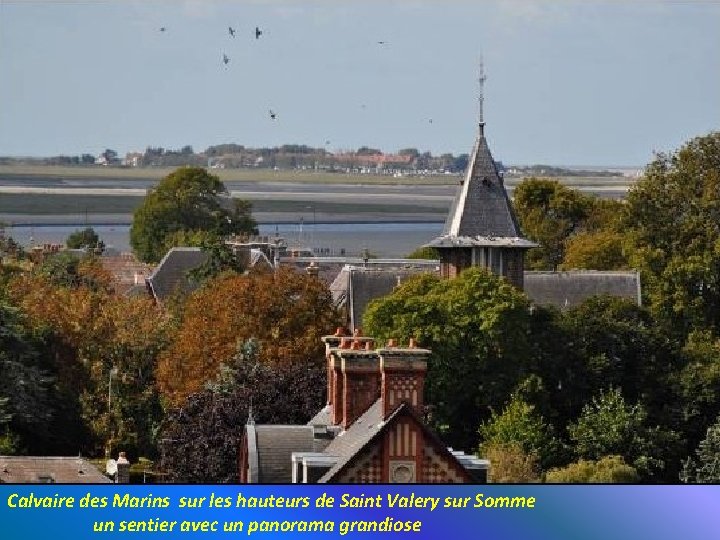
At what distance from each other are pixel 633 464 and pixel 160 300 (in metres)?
47.5

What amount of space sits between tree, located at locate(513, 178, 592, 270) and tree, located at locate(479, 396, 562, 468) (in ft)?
199

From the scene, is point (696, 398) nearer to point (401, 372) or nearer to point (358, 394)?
point (358, 394)

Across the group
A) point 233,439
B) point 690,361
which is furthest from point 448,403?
point 233,439

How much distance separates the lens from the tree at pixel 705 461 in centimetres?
6869

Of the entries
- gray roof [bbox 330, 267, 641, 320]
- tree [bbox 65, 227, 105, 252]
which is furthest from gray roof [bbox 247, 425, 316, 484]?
tree [bbox 65, 227, 105, 252]

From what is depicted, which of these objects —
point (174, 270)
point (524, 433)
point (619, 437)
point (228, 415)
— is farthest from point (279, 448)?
point (174, 270)

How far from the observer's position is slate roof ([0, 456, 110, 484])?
179ft

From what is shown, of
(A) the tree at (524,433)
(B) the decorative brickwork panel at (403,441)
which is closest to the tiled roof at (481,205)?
(A) the tree at (524,433)

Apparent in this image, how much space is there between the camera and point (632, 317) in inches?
3209

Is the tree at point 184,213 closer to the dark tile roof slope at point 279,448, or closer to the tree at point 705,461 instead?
the tree at point 705,461

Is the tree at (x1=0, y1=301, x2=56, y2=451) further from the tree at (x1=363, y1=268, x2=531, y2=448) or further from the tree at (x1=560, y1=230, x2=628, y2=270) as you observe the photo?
the tree at (x1=560, y1=230, x2=628, y2=270)

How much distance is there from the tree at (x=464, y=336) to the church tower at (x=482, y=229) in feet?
26.5

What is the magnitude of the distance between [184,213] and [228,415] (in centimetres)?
10390

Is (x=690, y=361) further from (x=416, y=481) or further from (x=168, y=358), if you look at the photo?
(x=416, y=481)
